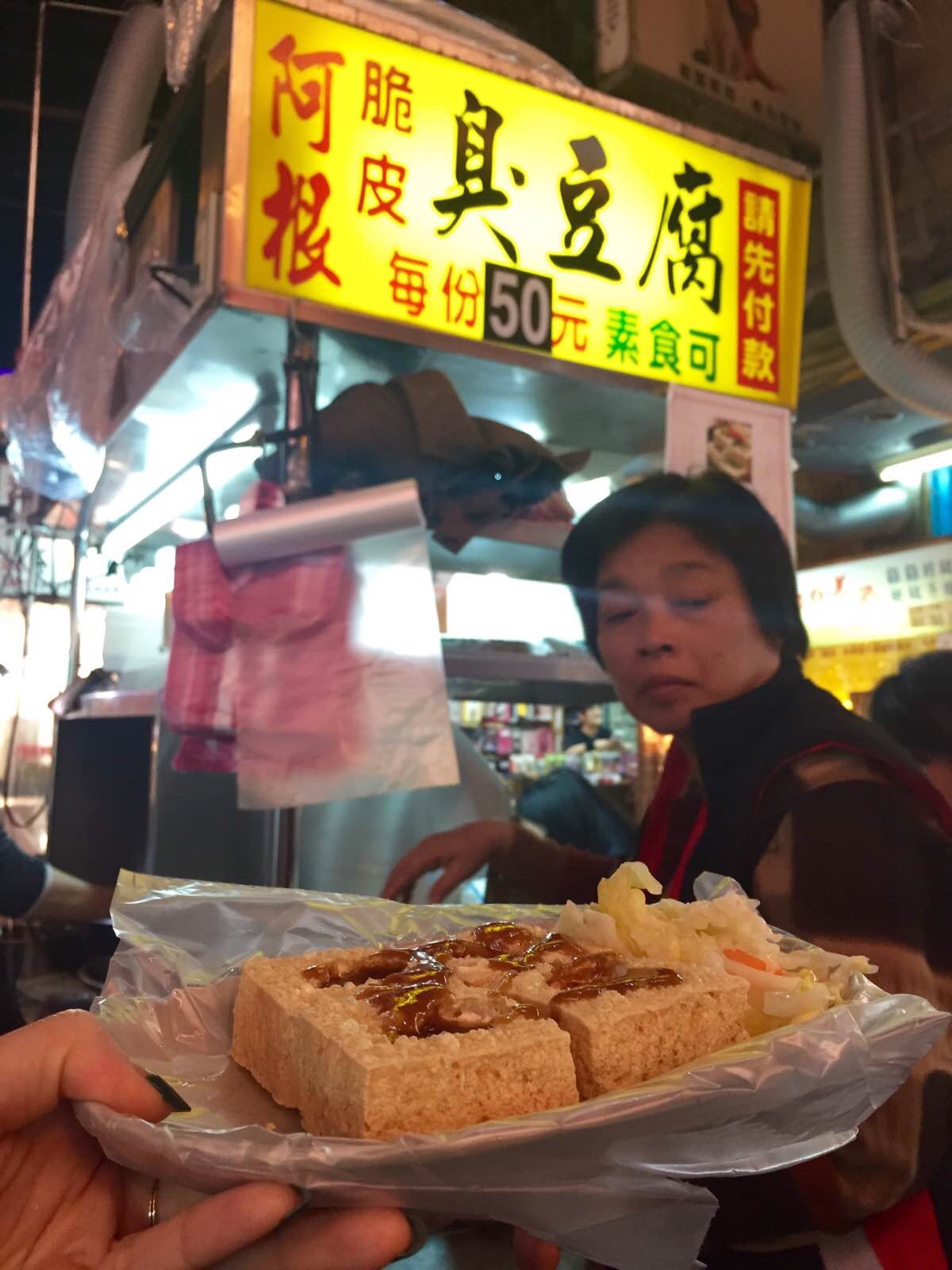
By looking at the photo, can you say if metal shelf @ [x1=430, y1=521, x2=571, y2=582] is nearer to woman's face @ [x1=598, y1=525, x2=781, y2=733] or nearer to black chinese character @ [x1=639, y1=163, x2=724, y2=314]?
woman's face @ [x1=598, y1=525, x2=781, y2=733]

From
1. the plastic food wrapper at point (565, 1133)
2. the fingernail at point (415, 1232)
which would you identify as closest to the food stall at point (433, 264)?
the plastic food wrapper at point (565, 1133)

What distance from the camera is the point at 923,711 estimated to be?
88.8 inches

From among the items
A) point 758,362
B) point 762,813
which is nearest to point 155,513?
point 758,362

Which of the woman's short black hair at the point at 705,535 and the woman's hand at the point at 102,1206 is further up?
the woman's short black hair at the point at 705,535

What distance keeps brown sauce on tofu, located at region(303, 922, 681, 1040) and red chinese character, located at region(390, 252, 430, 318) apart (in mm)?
1145

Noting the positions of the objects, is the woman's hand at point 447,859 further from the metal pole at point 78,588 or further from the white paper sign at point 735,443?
the metal pole at point 78,588

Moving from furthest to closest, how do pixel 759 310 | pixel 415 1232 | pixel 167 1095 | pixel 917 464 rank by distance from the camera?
pixel 917 464, pixel 759 310, pixel 167 1095, pixel 415 1232

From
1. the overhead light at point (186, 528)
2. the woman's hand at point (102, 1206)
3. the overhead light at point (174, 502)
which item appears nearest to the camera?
the woman's hand at point (102, 1206)

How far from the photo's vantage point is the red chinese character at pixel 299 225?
1596mm

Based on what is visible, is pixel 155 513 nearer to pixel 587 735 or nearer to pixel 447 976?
pixel 587 735

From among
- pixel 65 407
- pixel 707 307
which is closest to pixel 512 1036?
pixel 707 307

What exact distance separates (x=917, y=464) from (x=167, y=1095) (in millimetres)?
3065

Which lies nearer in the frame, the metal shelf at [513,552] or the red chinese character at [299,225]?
the red chinese character at [299,225]

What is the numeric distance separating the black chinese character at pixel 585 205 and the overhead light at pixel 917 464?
174 centimetres
